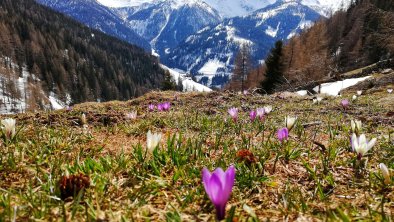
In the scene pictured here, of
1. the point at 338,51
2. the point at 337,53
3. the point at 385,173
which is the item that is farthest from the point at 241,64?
the point at 385,173

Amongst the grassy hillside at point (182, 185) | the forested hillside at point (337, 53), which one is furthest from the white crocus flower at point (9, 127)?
the forested hillside at point (337, 53)

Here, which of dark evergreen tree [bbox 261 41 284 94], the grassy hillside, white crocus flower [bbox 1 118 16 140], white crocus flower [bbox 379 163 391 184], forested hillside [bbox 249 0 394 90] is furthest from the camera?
forested hillside [bbox 249 0 394 90]

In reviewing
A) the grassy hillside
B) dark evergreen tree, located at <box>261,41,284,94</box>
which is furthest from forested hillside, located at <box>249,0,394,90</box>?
the grassy hillside

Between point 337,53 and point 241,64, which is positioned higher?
point 337,53

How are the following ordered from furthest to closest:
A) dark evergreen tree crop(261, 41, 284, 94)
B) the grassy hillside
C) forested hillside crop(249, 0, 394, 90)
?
forested hillside crop(249, 0, 394, 90) → dark evergreen tree crop(261, 41, 284, 94) → the grassy hillside

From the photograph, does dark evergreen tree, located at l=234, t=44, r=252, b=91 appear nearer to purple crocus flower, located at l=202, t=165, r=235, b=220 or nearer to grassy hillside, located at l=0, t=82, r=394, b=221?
grassy hillside, located at l=0, t=82, r=394, b=221

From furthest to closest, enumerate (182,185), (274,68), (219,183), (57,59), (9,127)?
(57,59) → (274,68) → (9,127) → (182,185) → (219,183)

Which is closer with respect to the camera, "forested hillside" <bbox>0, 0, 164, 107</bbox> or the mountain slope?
the mountain slope

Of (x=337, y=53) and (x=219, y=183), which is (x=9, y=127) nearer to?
(x=219, y=183)

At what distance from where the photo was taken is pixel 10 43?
149 metres

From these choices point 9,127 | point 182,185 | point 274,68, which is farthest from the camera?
point 274,68

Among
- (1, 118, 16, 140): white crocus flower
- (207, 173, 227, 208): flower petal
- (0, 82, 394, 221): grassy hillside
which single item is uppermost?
(1, 118, 16, 140): white crocus flower

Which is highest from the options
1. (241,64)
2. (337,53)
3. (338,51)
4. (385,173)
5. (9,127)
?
(338,51)

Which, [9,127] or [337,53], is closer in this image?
[9,127]
